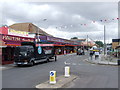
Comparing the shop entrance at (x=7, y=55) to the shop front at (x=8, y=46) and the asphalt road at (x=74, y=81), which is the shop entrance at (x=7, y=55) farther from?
the asphalt road at (x=74, y=81)

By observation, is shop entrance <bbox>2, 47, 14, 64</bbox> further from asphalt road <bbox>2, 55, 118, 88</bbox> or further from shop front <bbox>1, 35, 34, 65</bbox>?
asphalt road <bbox>2, 55, 118, 88</bbox>

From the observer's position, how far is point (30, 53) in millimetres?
19500

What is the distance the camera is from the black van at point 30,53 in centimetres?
1891

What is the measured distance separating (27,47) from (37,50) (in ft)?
6.99

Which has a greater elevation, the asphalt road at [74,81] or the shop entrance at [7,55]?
the shop entrance at [7,55]

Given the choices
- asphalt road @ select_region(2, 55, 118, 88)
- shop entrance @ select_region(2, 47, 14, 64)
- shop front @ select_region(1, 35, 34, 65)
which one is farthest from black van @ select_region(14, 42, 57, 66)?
asphalt road @ select_region(2, 55, 118, 88)

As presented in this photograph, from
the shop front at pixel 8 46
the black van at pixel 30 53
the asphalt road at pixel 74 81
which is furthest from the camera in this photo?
the shop front at pixel 8 46

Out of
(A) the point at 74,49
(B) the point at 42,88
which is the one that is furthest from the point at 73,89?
(A) the point at 74,49

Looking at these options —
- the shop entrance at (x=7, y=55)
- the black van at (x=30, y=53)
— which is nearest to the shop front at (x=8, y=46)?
the shop entrance at (x=7, y=55)

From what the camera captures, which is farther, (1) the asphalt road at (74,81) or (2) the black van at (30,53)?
(2) the black van at (30,53)

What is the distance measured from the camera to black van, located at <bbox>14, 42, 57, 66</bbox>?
18906 mm

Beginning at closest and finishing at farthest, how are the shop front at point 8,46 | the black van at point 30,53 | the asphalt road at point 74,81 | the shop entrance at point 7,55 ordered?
1. the asphalt road at point 74,81
2. the black van at point 30,53
3. the shop front at point 8,46
4. the shop entrance at point 7,55

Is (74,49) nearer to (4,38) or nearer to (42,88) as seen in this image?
(4,38)

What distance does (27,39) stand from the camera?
26656 mm
